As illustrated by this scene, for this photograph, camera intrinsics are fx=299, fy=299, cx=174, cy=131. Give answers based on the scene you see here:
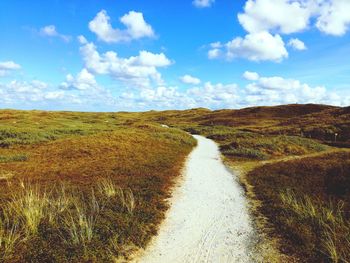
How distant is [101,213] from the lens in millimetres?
12383

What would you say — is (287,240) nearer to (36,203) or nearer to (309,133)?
→ (36,203)

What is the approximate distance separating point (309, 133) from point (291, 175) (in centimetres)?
3947

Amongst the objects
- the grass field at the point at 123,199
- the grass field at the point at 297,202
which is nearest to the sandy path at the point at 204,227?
the grass field at the point at 123,199

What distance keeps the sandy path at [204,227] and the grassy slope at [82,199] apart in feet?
2.39

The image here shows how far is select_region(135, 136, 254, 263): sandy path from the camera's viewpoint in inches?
369

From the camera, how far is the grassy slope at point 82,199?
31.2 ft


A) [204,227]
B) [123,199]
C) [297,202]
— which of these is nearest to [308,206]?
[297,202]

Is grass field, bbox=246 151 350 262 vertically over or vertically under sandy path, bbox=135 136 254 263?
over

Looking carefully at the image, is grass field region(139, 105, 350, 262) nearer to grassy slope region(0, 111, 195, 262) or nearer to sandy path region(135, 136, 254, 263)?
sandy path region(135, 136, 254, 263)

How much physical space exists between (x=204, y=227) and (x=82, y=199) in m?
6.13

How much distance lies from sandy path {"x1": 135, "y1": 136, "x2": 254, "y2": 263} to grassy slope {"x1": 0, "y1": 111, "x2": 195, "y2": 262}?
728 mm

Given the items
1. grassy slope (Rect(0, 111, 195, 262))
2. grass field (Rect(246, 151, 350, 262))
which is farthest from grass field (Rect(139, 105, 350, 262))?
grassy slope (Rect(0, 111, 195, 262))

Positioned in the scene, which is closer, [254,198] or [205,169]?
[254,198]

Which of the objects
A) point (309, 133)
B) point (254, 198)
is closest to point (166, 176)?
point (254, 198)
